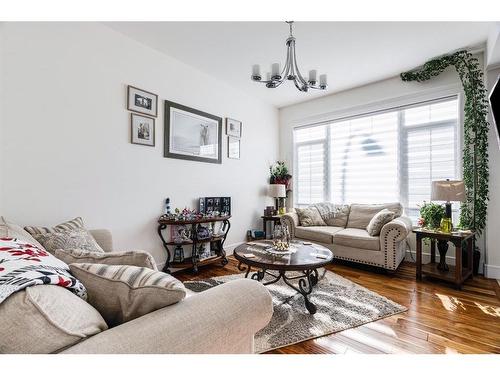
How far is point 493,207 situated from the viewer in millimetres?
2902

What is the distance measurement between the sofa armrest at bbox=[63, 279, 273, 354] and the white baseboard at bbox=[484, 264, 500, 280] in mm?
3397

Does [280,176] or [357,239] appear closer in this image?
[357,239]

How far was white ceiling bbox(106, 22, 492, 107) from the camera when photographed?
2525 millimetres

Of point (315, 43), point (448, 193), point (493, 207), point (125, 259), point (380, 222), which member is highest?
point (315, 43)

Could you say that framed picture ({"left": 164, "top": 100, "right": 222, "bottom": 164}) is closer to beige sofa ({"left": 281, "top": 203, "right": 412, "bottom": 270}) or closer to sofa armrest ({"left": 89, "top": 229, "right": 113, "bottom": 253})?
sofa armrest ({"left": 89, "top": 229, "right": 113, "bottom": 253})

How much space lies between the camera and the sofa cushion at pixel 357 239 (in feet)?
10.0

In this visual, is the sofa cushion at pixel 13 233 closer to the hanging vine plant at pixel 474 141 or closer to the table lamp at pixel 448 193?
the table lamp at pixel 448 193

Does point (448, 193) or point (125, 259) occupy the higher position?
point (448, 193)

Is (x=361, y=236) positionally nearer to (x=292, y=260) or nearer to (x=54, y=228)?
(x=292, y=260)

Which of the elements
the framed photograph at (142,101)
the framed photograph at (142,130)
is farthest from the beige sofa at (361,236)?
the framed photograph at (142,101)

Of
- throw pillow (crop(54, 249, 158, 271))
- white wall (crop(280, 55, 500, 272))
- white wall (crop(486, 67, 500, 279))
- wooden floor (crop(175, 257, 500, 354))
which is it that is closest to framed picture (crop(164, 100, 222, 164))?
wooden floor (crop(175, 257, 500, 354))

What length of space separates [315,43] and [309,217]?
94.7 inches

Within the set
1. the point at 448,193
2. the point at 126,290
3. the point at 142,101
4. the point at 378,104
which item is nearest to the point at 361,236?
the point at 448,193
